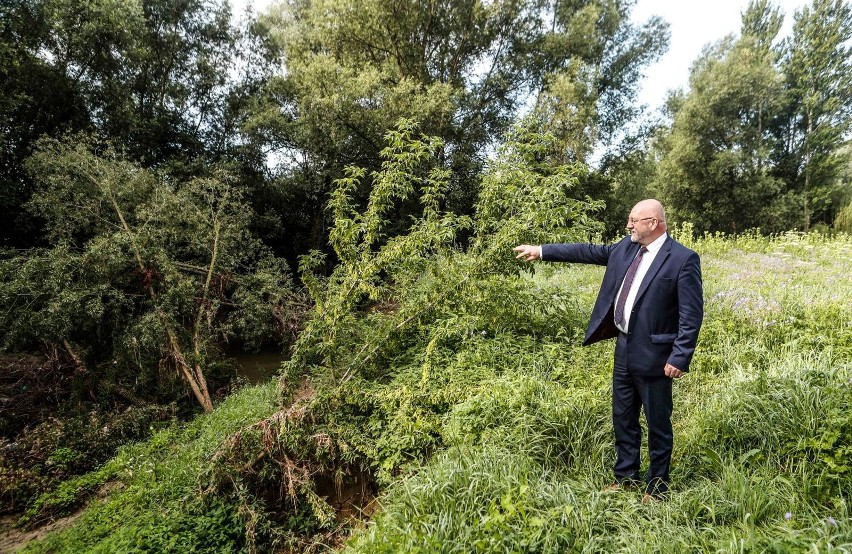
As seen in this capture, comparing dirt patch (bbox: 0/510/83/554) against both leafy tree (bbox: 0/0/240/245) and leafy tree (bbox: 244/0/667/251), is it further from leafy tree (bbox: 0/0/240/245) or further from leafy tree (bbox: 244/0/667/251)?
leafy tree (bbox: 244/0/667/251)

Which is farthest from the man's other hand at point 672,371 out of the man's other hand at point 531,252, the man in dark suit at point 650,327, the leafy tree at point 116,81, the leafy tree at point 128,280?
the leafy tree at point 116,81

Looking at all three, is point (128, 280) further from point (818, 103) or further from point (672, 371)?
point (818, 103)

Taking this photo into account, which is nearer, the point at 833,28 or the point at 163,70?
the point at 163,70

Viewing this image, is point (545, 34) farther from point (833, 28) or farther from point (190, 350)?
point (190, 350)

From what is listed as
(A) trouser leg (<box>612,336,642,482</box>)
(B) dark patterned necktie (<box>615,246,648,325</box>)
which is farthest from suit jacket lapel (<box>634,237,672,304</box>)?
(A) trouser leg (<box>612,336,642,482</box>)

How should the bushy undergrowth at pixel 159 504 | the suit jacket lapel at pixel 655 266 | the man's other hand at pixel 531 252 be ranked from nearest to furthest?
the suit jacket lapel at pixel 655 266 → the man's other hand at pixel 531 252 → the bushy undergrowth at pixel 159 504

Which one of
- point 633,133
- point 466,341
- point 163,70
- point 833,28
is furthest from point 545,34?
point 466,341

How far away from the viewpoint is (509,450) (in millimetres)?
2902

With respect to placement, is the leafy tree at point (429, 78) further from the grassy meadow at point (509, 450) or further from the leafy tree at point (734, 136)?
the grassy meadow at point (509, 450)

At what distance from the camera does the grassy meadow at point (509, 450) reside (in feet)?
7.23

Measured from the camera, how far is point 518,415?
3.24 m

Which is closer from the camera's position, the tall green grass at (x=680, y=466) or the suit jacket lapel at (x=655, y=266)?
the tall green grass at (x=680, y=466)

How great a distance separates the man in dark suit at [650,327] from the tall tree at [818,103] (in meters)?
20.3

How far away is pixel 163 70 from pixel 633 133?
18.2 m
